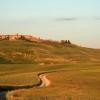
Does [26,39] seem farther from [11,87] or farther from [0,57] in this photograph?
[11,87]

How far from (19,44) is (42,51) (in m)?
12.8

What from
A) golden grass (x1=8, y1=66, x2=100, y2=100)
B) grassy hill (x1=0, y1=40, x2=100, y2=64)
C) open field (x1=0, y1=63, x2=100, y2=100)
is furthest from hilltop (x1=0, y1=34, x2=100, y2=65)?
golden grass (x1=8, y1=66, x2=100, y2=100)

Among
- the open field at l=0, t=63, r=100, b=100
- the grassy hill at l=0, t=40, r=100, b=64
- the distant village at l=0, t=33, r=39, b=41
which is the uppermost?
the open field at l=0, t=63, r=100, b=100

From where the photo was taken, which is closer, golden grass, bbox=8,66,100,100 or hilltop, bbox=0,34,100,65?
golden grass, bbox=8,66,100,100

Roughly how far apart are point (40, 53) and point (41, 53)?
0.49m

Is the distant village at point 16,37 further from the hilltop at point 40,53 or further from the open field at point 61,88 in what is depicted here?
the open field at point 61,88

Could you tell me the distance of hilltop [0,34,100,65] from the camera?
144 metres

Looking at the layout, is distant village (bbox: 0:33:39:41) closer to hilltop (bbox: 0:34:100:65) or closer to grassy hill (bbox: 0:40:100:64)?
hilltop (bbox: 0:34:100:65)

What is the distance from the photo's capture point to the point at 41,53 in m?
157

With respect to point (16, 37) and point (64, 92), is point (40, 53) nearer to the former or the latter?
point (16, 37)

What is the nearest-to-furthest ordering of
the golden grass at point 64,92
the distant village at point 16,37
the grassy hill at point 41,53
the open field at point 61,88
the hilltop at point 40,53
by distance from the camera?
the golden grass at point 64,92 < the open field at point 61,88 < the grassy hill at point 41,53 < the hilltop at point 40,53 < the distant village at point 16,37

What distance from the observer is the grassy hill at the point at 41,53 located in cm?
14338

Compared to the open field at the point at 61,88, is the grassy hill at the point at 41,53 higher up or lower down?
lower down

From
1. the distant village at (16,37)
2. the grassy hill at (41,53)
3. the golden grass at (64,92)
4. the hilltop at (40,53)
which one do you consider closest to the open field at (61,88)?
the golden grass at (64,92)
